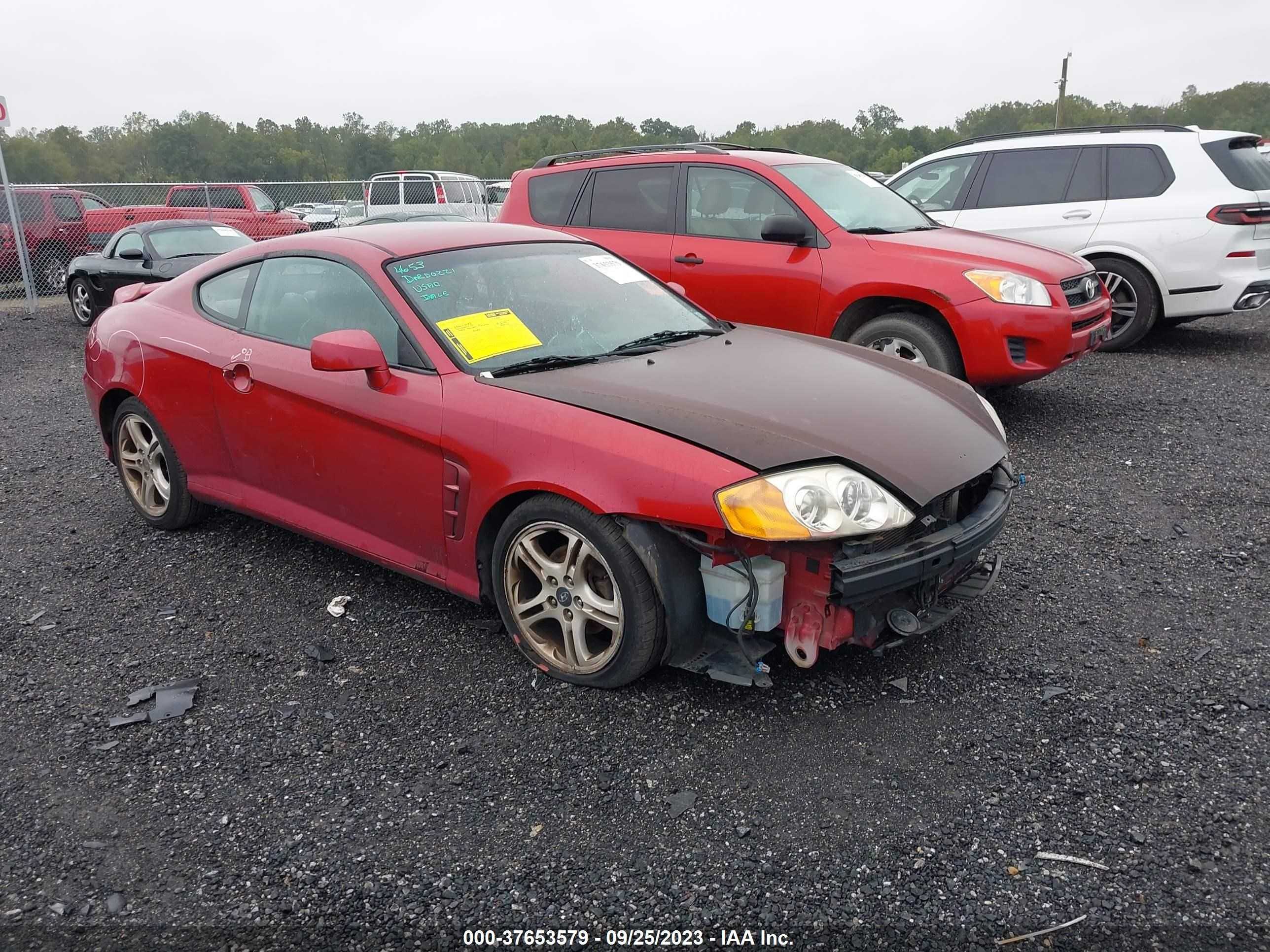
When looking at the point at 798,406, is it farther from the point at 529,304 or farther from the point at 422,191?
the point at 422,191

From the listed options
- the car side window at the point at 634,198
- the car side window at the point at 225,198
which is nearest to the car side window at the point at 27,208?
the car side window at the point at 225,198

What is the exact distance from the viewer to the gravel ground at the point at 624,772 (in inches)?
90.7

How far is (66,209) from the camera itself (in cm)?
1570

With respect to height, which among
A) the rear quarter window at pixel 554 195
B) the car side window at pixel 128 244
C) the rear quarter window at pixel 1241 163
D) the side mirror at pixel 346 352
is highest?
the rear quarter window at pixel 1241 163

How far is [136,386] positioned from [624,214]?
375cm

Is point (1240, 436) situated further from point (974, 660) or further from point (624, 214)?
point (624, 214)

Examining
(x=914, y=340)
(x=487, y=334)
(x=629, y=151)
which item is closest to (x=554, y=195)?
(x=629, y=151)

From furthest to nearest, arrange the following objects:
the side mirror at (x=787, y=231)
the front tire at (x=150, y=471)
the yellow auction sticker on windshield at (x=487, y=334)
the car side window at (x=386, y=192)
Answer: the car side window at (x=386, y=192) → the side mirror at (x=787, y=231) → the front tire at (x=150, y=471) → the yellow auction sticker on windshield at (x=487, y=334)

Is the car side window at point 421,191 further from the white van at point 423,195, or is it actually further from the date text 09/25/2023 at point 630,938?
the date text 09/25/2023 at point 630,938

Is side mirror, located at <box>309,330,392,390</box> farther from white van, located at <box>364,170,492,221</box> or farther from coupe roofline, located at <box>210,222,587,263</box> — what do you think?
white van, located at <box>364,170,492,221</box>

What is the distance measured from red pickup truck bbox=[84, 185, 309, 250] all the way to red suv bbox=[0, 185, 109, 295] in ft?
0.86

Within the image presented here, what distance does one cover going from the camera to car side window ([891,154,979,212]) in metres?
9.01

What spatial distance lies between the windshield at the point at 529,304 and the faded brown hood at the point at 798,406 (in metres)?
0.21

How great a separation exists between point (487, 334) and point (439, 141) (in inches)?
3555
